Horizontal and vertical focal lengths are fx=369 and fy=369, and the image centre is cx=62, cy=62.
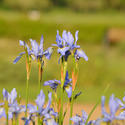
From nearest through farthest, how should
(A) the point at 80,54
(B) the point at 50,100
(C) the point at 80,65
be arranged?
(B) the point at 50,100 → (A) the point at 80,54 → (C) the point at 80,65

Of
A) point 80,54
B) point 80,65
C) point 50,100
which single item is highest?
point 80,65

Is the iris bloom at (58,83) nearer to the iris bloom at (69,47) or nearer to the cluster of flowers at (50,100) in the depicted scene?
the cluster of flowers at (50,100)

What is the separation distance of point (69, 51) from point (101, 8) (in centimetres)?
4598

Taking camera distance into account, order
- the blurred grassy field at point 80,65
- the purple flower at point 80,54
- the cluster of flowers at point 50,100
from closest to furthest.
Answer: the cluster of flowers at point 50,100 < the purple flower at point 80,54 < the blurred grassy field at point 80,65

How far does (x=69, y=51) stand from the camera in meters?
1.83

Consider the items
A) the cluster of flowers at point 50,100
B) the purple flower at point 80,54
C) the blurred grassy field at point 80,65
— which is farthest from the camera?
the blurred grassy field at point 80,65

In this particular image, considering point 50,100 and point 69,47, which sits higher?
point 69,47

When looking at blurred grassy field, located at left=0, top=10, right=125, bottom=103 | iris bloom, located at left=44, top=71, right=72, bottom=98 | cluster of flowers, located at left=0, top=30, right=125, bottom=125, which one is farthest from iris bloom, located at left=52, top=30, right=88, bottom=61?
blurred grassy field, located at left=0, top=10, right=125, bottom=103

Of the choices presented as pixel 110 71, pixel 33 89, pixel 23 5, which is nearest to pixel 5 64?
pixel 33 89

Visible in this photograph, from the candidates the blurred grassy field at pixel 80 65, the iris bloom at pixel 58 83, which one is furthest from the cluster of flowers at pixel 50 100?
the blurred grassy field at pixel 80 65

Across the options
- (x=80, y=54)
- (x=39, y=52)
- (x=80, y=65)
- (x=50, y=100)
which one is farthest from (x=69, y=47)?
(x=80, y=65)

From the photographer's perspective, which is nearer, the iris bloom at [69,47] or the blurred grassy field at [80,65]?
the iris bloom at [69,47]

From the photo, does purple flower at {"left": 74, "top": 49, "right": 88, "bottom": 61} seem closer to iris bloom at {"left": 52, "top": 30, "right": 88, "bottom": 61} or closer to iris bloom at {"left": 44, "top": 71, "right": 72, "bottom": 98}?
iris bloom at {"left": 52, "top": 30, "right": 88, "bottom": 61}

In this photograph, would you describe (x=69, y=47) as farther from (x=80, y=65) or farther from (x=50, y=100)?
(x=80, y=65)
